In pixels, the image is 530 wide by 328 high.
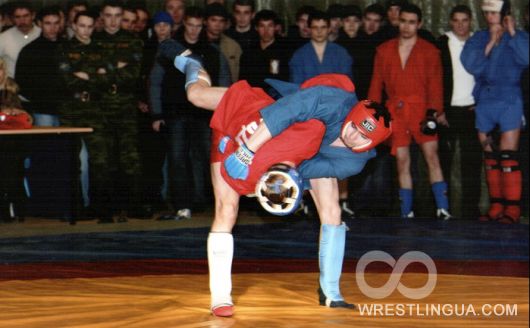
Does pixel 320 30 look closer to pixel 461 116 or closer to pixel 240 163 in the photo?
pixel 461 116

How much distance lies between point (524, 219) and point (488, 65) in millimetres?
1365

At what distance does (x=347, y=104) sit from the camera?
17.4ft

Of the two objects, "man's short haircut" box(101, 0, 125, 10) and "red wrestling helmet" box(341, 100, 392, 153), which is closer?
"red wrestling helmet" box(341, 100, 392, 153)

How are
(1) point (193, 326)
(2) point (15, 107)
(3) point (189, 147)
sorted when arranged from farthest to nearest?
(3) point (189, 147) < (2) point (15, 107) < (1) point (193, 326)

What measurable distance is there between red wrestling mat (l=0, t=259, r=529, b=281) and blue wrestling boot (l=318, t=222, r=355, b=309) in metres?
→ 1.01

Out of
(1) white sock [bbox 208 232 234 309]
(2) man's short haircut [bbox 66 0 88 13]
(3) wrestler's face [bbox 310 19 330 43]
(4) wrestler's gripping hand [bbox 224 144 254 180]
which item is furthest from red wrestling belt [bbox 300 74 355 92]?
(2) man's short haircut [bbox 66 0 88 13]

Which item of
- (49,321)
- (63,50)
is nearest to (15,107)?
(63,50)

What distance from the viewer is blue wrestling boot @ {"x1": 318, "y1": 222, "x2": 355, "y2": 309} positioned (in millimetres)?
5480

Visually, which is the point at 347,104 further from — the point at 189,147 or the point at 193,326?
the point at 189,147

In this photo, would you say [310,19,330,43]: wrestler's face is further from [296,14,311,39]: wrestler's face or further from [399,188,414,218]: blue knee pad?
[399,188,414,218]: blue knee pad

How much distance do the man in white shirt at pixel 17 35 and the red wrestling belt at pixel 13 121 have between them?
0.62m

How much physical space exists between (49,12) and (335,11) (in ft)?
7.99

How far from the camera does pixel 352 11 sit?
9.78m

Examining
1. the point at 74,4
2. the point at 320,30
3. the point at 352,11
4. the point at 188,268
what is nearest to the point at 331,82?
the point at 188,268
